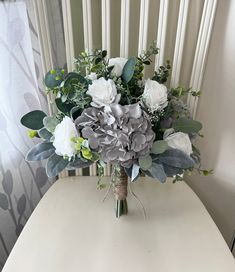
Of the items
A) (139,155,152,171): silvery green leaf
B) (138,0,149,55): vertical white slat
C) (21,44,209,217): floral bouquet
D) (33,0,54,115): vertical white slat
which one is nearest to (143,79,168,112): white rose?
(21,44,209,217): floral bouquet

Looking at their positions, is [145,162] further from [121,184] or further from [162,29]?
[162,29]

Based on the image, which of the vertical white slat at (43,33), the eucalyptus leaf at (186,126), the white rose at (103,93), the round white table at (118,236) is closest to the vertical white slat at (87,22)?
the vertical white slat at (43,33)

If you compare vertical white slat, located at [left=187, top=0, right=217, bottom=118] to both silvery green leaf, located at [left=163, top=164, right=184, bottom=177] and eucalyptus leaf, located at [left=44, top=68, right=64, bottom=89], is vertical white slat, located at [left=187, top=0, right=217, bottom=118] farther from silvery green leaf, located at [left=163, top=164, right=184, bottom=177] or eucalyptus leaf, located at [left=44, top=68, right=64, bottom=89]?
eucalyptus leaf, located at [left=44, top=68, right=64, bottom=89]

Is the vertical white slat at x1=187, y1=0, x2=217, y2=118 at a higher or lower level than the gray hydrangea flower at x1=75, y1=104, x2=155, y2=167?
higher

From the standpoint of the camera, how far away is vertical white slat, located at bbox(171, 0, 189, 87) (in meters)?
0.76

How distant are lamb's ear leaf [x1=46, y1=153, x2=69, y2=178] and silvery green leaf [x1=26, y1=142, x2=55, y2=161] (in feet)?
0.08

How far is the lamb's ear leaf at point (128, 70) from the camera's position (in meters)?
0.63

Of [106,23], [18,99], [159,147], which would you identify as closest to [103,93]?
[159,147]

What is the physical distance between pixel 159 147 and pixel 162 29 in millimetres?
356

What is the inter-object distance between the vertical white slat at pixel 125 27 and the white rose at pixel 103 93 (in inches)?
9.1

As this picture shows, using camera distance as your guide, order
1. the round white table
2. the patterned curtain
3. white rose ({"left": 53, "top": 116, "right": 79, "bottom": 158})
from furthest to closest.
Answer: the patterned curtain, the round white table, white rose ({"left": 53, "top": 116, "right": 79, "bottom": 158})

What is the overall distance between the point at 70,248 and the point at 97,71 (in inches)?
18.2

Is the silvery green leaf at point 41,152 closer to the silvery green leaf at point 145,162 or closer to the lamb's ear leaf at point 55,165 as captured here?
the lamb's ear leaf at point 55,165

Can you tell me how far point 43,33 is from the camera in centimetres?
76
